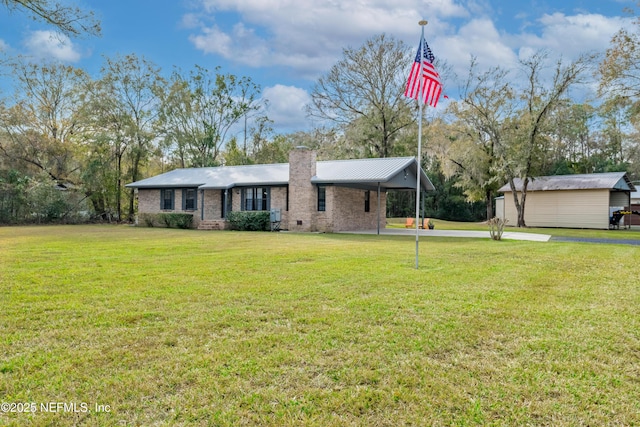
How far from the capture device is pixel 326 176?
63.7 feet

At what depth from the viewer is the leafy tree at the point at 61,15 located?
9000 millimetres

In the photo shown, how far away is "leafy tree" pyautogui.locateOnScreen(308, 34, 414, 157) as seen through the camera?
99.5ft

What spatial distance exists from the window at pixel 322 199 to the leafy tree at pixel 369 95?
13.5m

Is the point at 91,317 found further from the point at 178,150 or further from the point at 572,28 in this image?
the point at 178,150

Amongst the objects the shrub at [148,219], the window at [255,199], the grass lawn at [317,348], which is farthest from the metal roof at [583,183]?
the shrub at [148,219]

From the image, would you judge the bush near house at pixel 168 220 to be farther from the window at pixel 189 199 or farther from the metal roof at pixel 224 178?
the metal roof at pixel 224 178

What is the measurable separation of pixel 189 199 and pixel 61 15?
15.3 meters

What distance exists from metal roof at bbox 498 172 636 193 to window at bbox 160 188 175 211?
22.3 m

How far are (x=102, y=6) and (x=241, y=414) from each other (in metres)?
10.8

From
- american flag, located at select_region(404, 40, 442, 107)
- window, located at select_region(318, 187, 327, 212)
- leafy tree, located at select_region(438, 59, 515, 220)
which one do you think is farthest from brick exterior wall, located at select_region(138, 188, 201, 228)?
leafy tree, located at select_region(438, 59, 515, 220)

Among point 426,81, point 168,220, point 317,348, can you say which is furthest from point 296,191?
point 317,348

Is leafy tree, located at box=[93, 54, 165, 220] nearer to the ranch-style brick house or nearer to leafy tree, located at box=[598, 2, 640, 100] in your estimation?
the ranch-style brick house

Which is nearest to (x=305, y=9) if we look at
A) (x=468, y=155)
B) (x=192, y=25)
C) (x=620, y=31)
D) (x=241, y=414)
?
(x=192, y=25)

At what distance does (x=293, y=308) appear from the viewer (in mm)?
4914
